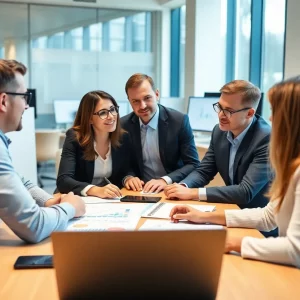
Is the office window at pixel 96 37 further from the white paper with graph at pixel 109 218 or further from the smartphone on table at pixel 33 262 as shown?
the smartphone on table at pixel 33 262

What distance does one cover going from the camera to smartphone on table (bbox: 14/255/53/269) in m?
1.25

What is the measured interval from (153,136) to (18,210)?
147 centimetres

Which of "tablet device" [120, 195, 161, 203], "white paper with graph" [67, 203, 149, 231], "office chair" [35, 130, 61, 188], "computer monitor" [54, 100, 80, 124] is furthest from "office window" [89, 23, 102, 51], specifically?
"white paper with graph" [67, 203, 149, 231]

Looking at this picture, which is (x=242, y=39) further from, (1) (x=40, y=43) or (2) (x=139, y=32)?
(1) (x=40, y=43)

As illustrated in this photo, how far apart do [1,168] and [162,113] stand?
1547mm

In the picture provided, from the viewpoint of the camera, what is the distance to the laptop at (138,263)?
87cm

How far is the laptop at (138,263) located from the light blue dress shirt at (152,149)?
1823 millimetres

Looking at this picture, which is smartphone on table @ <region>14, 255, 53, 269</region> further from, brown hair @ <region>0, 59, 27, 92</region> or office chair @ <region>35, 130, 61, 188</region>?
office chair @ <region>35, 130, 61, 188</region>

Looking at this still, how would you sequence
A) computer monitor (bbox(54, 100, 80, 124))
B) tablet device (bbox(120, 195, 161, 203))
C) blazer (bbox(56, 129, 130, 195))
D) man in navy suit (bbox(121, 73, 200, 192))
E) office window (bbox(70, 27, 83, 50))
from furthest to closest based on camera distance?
office window (bbox(70, 27, 83, 50)) → computer monitor (bbox(54, 100, 80, 124)) → man in navy suit (bbox(121, 73, 200, 192)) → blazer (bbox(56, 129, 130, 195)) → tablet device (bbox(120, 195, 161, 203))

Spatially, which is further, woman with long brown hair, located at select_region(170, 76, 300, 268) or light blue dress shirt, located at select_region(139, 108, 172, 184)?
light blue dress shirt, located at select_region(139, 108, 172, 184)

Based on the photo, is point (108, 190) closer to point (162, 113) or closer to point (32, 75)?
point (162, 113)

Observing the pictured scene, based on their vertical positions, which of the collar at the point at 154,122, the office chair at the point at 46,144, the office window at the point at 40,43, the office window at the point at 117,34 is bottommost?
the office chair at the point at 46,144

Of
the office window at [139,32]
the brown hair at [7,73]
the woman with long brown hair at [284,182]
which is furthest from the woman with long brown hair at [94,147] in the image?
the office window at [139,32]

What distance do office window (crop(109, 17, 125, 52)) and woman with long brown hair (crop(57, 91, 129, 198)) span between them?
497cm
